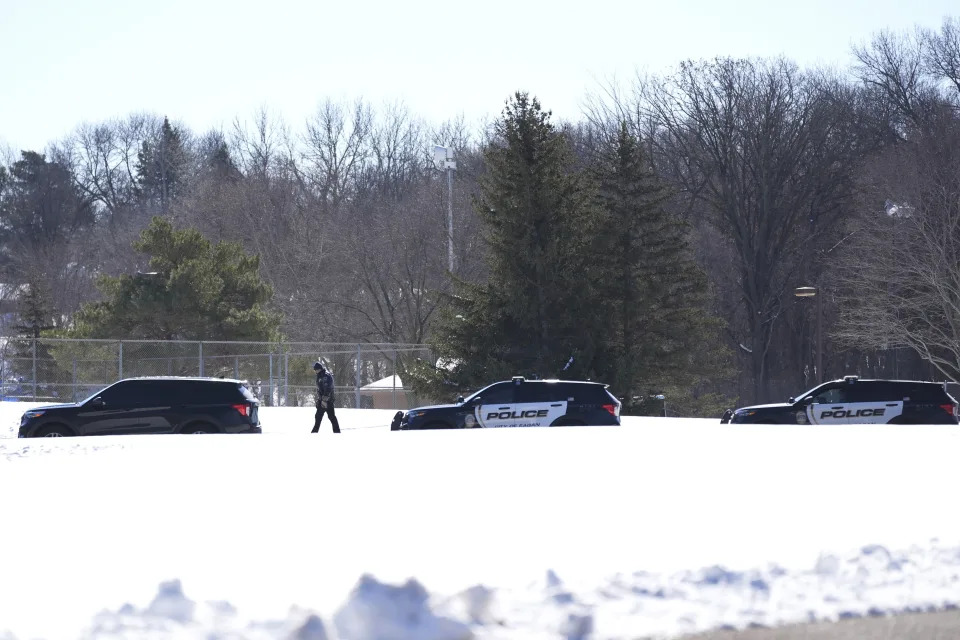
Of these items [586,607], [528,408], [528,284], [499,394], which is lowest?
[586,607]

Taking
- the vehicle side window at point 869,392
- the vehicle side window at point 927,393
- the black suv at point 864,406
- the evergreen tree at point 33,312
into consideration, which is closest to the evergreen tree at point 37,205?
the evergreen tree at point 33,312

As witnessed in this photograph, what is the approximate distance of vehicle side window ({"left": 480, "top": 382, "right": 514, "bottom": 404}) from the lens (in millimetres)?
22656

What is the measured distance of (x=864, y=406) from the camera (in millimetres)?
23969

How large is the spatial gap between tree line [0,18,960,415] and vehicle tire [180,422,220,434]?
18.1m

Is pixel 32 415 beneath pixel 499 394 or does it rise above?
beneath

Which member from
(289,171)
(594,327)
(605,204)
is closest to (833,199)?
(605,204)

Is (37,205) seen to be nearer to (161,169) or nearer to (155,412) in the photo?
(161,169)

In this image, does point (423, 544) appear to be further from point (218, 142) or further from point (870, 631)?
point (218, 142)

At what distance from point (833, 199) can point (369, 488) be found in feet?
172

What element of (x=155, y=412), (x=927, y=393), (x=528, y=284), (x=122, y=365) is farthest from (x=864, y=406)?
(x=122, y=365)

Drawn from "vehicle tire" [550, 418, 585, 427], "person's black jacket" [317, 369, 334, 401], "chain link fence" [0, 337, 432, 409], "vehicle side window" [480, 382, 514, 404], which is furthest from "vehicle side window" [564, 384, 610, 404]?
"chain link fence" [0, 337, 432, 409]

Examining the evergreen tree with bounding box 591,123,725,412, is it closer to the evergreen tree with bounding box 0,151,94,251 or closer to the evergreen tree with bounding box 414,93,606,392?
the evergreen tree with bounding box 414,93,606,392

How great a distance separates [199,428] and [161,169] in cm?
7553

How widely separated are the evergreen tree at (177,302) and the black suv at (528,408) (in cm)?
2224
